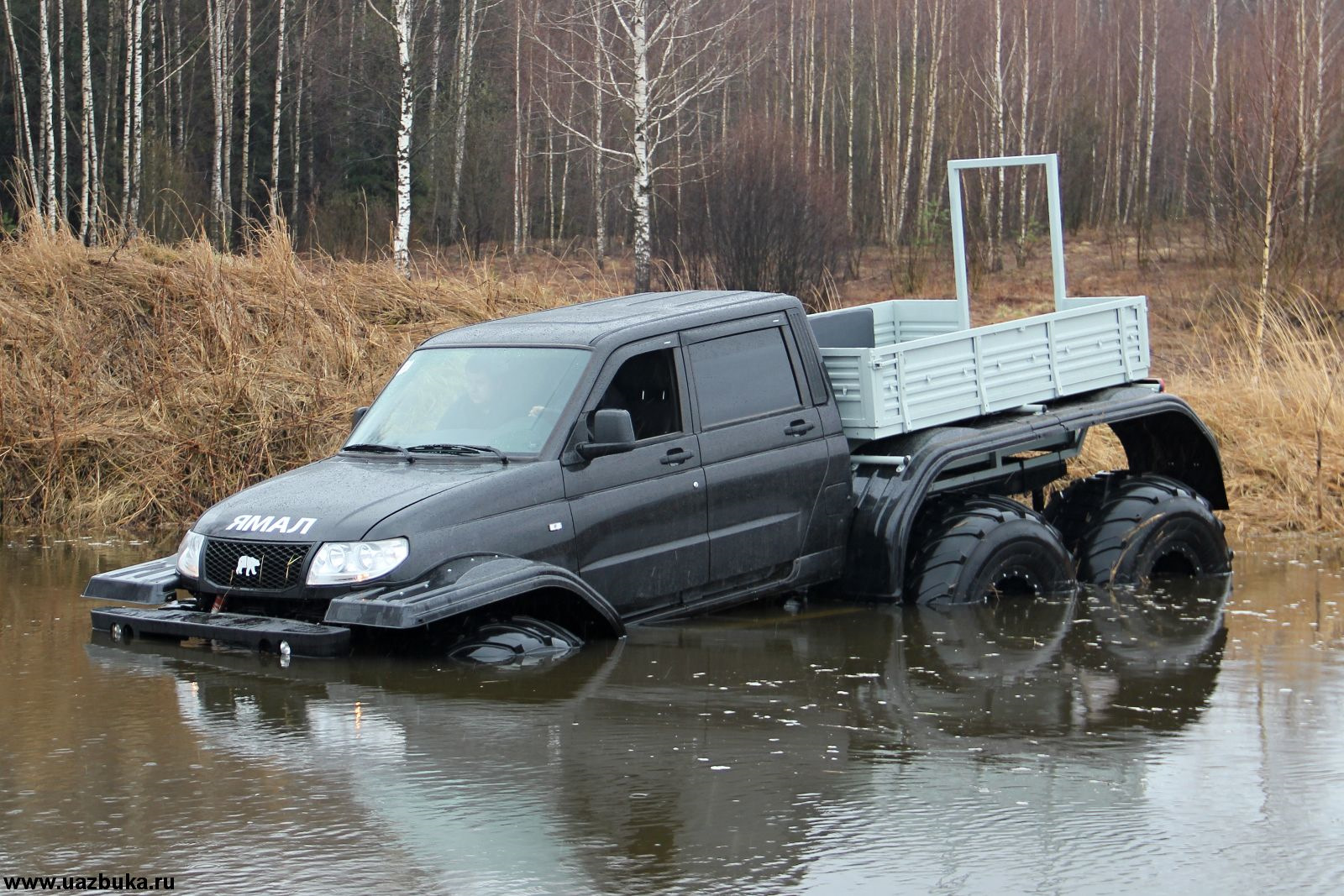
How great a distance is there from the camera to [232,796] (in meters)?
5.66

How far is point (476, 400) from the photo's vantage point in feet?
27.9

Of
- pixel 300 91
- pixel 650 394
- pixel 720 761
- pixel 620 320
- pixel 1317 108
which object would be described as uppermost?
pixel 300 91

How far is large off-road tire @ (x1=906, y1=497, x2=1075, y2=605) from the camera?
9148mm

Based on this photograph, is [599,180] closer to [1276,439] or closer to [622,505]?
[1276,439]

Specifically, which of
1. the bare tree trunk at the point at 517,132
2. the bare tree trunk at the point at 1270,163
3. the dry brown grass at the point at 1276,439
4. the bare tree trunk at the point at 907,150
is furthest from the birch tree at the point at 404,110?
the dry brown grass at the point at 1276,439

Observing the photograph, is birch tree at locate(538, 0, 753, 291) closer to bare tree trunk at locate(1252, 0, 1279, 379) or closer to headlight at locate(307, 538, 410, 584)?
bare tree trunk at locate(1252, 0, 1279, 379)

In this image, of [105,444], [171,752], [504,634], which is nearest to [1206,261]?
[105,444]

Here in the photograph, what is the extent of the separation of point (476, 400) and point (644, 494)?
1.05 metres

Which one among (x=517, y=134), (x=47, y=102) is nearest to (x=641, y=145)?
(x=47, y=102)

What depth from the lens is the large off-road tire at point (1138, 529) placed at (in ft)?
33.1

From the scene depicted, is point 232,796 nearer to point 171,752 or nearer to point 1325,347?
point 171,752

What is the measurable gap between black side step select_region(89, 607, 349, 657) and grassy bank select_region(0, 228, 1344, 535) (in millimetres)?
5171

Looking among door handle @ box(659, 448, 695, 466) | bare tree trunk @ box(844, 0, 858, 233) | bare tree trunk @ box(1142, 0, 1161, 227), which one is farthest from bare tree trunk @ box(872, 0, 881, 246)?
door handle @ box(659, 448, 695, 466)

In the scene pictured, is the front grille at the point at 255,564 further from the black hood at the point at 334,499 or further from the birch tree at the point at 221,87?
the birch tree at the point at 221,87
